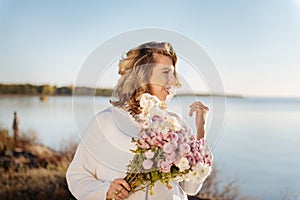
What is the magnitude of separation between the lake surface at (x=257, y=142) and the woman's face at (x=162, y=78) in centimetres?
174

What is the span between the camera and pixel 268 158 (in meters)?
2.87

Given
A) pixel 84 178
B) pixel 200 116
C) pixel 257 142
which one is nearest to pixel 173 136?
pixel 200 116

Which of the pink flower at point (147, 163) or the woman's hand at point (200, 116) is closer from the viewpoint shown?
Answer: the pink flower at point (147, 163)

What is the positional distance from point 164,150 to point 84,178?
0.79 ft

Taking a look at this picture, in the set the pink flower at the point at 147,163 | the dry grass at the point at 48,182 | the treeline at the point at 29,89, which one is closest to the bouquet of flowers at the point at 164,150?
the pink flower at the point at 147,163

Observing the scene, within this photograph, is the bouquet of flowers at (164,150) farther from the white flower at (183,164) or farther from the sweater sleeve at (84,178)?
the sweater sleeve at (84,178)

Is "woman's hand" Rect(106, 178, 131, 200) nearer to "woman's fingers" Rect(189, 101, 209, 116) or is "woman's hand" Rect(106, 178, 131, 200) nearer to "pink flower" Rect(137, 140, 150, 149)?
"pink flower" Rect(137, 140, 150, 149)

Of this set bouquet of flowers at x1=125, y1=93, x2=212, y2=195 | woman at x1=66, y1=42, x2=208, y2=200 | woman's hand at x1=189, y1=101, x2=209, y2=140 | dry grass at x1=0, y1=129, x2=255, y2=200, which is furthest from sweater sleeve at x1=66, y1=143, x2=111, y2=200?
dry grass at x1=0, y1=129, x2=255, y2=200

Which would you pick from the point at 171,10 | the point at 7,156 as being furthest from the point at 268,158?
the point at 7,156

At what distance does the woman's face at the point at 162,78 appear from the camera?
94 centimetres

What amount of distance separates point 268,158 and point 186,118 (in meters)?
2.04

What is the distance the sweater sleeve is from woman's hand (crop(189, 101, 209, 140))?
0.24 metres

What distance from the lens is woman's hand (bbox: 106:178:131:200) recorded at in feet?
2.93

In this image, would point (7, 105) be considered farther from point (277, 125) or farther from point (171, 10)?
point (277, 125)
